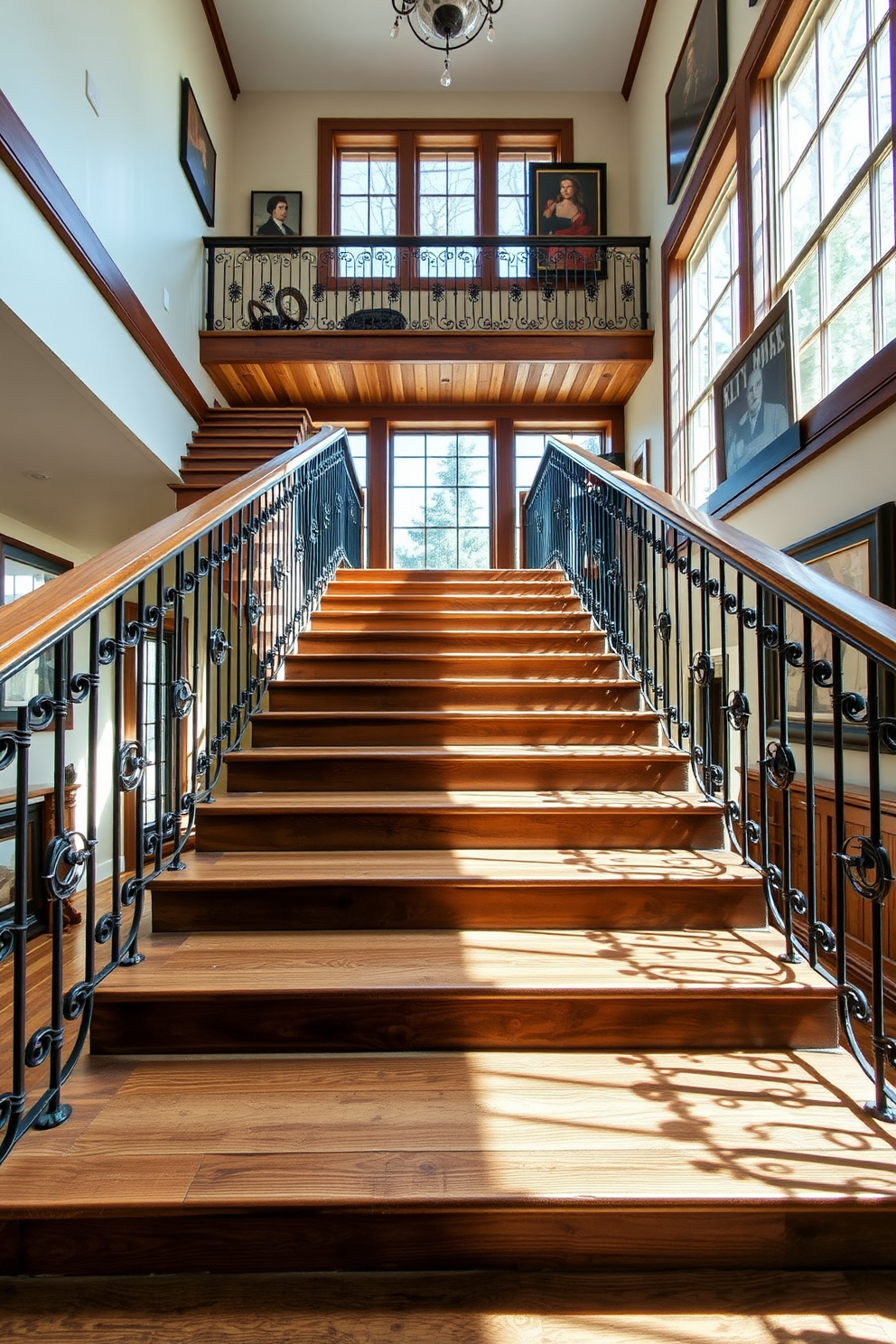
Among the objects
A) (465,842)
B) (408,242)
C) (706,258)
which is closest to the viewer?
(465,842)

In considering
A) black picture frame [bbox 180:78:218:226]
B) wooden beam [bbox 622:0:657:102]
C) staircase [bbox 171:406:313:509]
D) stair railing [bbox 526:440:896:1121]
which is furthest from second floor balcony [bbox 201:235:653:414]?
stair railing [bbox 526:440:896:1121]

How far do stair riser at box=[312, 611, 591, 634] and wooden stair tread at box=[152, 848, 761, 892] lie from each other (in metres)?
1.74

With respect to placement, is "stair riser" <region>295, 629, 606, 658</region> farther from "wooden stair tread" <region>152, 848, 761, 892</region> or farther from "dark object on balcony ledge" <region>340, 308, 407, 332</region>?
"dark object on balcony ledge" <region>340, 308, 407, 332</region>

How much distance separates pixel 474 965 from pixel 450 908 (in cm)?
25

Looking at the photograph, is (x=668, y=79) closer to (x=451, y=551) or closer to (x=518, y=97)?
(x=518, y=97)

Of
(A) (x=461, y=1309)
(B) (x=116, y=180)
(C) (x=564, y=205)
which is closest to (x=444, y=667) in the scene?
(A) (x=461, y=1309)

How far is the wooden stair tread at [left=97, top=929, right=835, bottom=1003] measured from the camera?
1657 millimetres

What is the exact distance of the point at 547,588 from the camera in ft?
14.9

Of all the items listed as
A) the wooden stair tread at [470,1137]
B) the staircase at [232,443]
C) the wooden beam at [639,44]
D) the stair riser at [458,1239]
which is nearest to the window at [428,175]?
the wooden beam at [639,44]

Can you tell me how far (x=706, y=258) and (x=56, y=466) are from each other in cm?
485

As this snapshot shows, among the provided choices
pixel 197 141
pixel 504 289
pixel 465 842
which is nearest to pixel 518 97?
pixel 504 289

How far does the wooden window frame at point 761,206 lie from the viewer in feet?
10.2

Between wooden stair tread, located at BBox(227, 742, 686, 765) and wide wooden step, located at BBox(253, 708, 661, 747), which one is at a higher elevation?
wide wooden step, located at BBox(253, 708, 661, 747)

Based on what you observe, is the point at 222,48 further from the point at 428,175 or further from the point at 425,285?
the point at 425,285
